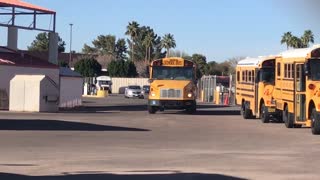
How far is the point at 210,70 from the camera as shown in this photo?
147 m

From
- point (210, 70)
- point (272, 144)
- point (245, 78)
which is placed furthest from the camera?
point (210, 70)

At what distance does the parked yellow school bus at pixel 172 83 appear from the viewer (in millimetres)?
37406

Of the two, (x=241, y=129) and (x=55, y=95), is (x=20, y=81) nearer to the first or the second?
(x=55, y=95)

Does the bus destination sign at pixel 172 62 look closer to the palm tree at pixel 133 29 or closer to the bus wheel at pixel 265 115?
the bus wheel at pixel 265 115

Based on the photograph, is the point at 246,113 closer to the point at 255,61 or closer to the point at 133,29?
the point at 255,61

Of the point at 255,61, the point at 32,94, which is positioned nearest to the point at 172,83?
the point at 255,61

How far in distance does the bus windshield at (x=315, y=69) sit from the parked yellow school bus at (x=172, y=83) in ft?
46.6

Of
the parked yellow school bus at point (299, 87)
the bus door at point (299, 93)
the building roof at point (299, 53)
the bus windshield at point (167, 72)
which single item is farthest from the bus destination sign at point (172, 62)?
the bus door at point (299, 93)

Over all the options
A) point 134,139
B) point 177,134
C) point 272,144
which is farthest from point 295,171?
point 177,134

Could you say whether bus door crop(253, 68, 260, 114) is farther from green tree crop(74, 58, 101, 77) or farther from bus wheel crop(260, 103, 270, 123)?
green tree crop(74, 58, 101, 77)

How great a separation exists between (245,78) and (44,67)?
50.0 feet

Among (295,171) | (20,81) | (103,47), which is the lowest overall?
(295,171)

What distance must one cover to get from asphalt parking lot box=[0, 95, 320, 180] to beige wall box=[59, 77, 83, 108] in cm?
1724

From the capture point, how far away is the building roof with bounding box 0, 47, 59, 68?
42559 mm
